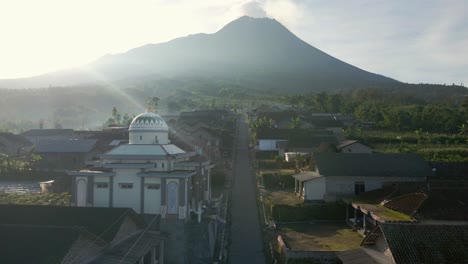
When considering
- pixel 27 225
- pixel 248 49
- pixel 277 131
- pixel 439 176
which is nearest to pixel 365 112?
pixel 277 131

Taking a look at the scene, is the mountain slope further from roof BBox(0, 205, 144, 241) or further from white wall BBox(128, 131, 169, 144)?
roof BBox(0, 205, 144, 241)

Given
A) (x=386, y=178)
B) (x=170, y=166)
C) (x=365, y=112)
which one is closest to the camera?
(x=170, y=166)

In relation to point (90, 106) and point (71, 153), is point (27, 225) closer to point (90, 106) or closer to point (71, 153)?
point (71, 153)

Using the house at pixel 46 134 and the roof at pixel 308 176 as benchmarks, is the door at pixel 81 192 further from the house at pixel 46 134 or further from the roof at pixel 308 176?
the house at pixel 46 134

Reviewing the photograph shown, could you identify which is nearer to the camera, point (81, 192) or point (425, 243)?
point (425, 243)

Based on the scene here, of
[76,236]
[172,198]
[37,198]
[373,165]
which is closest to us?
[76,236]

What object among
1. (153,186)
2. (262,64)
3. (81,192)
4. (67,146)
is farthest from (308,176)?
(262,64)

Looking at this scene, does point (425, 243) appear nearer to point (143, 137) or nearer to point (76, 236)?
point (76, 236)
